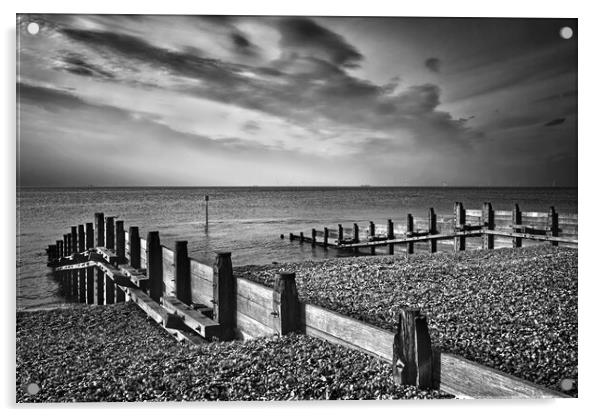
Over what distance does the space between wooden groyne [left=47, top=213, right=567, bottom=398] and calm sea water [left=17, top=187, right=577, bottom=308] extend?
722mm

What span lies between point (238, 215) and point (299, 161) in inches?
518

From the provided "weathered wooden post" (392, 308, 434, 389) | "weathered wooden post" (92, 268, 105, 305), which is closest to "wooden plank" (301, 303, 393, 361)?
"weathered wooden post" (392, 308, 434, 389)

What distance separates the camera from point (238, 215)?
58.9 ft

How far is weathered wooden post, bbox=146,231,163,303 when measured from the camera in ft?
18.9

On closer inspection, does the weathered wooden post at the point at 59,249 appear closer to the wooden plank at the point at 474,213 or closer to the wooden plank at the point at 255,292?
the wooden plank at the point at 255,292

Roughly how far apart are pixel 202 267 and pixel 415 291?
200 cm

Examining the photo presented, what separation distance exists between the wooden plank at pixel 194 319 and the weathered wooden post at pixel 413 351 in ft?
5.90

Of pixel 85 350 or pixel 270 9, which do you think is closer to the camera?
pixel 270 9

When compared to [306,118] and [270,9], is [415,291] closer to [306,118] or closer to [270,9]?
[306,118]

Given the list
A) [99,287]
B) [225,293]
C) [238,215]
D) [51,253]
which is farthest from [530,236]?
[238,215]

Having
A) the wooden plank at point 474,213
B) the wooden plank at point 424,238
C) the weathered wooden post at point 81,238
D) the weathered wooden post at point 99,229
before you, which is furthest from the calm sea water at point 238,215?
the wooden plank at point 424,238

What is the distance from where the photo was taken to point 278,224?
16.5m

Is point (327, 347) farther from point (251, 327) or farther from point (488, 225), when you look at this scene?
point (488, 225)

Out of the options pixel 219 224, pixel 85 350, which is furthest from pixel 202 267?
pixel 219 224
